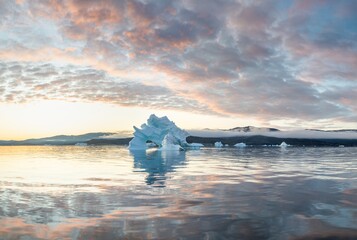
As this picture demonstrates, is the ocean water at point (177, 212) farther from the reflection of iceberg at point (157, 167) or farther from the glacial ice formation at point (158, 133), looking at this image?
the glacial ice formation at point (158, 133)

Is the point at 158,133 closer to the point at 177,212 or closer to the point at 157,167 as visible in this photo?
the point at 157,167

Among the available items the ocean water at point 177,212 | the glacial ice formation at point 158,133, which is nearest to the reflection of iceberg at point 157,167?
the ocean water at point 177,212

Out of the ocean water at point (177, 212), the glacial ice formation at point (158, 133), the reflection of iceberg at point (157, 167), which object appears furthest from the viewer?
the glacial ice formation at point (158, 133)

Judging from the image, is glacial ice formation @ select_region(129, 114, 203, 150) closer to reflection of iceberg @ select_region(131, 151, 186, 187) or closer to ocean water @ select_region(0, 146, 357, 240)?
reflection of iceberg @ select_region(131, 151, 186, 187)

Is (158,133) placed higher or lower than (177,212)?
higher

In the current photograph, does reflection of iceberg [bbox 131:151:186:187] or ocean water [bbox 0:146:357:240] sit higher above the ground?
reflection of iceberg [bbox 131:151:186:187]

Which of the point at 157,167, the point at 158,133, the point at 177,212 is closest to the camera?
the point at 177,212

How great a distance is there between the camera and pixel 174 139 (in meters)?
85.9

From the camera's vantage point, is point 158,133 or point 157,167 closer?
point 157,167

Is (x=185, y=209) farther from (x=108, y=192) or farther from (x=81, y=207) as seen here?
(x=108, y=192)

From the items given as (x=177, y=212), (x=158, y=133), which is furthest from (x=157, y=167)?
(x=158, y=133)

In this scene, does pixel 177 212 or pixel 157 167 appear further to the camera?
pixel 157 167

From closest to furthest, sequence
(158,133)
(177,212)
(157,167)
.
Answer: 1. (177,212)
2. (157,167)
3. (158,133)

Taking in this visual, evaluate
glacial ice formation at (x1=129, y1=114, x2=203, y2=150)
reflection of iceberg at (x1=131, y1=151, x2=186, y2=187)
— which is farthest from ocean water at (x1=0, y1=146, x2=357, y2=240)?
glacial ice formation at (x1=129, y1=114, x2=203, y2=150)
